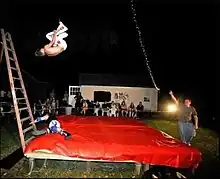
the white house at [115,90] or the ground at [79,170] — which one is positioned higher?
the white house at [115,90]

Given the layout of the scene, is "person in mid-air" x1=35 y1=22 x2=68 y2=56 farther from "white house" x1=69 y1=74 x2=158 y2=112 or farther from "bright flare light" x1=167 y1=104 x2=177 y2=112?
"white house" x1=69 y1=74 x2=158 y2=112

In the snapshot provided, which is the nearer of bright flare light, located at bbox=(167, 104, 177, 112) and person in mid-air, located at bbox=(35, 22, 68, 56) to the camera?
person in mid-air, located at bbox=(35, 22, 68, 56)

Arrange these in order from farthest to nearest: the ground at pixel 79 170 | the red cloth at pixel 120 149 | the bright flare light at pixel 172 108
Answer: the bright flare light at pixel 172 108 < the ground at pixel 79 170 < the red cloth at pixel 120 149

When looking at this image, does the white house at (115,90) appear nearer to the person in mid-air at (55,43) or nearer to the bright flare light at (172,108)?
the bright flare light at (172,108)

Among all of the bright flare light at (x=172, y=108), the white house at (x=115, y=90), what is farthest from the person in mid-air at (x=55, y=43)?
the white house at (x=115, y=90)

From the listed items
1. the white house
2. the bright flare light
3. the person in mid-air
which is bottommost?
the bright flare light

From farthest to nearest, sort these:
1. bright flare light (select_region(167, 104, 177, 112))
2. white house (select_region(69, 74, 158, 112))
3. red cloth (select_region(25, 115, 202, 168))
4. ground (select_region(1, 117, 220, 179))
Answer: white house (select_region(69, 74, 158, 112)) → bright flare light (select_region(167, 104, 177, 112)) → ground (select_region(1, 117, 220, 179)) → red cloth (select_region(25, 115, 202, 168))

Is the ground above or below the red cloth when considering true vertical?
below

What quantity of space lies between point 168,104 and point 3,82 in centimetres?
1492

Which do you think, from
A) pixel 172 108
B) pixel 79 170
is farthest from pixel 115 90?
pixel 79 170

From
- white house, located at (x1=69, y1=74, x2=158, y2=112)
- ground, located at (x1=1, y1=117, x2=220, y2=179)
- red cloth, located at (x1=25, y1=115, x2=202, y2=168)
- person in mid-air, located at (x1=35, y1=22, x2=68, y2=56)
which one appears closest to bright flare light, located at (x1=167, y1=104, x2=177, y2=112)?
white house, located at (x1=69, y1=74, x2=158, y2=112)

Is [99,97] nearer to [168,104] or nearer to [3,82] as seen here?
[168,104]

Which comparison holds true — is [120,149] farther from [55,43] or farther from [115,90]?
[115,90]

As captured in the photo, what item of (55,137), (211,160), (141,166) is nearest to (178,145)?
(141,166)
